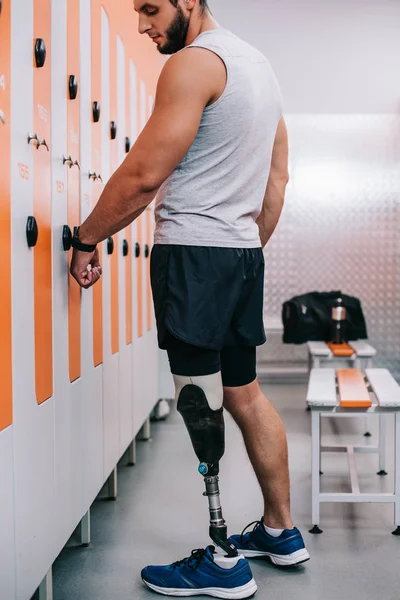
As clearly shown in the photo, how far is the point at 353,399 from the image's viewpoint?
8.35 feet

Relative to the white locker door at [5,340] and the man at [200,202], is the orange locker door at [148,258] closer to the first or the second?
the man at [200,202]

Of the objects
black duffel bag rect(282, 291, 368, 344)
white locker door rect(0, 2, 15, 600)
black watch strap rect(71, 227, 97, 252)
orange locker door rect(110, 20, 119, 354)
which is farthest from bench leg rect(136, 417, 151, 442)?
white locker door rect(0, 2, 15, 600)

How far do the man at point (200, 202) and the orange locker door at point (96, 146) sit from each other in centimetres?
45

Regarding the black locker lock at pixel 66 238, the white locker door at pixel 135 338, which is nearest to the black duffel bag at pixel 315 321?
the white locker door at pixel 135 338

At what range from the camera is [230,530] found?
245cm

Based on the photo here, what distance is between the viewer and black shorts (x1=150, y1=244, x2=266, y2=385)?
1.84 meters

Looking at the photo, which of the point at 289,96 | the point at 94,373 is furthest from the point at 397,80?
the point at 94,373

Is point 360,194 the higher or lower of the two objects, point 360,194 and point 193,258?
the higher

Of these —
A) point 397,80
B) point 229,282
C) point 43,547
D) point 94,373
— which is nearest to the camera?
point 43,547

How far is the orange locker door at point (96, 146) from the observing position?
2.35 metres

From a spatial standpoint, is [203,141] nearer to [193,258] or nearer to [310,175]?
[193,258]

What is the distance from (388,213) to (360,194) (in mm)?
262

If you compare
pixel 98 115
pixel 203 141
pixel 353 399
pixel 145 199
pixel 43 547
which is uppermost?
pixel 98 115

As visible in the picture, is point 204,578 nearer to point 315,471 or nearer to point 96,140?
point 315,471
